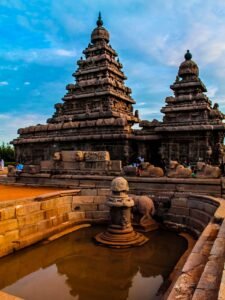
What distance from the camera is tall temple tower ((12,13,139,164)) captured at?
57.7 feet

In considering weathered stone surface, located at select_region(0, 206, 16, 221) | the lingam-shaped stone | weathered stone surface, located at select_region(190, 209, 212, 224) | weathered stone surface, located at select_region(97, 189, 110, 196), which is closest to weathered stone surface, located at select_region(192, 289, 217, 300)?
the lingam-shaped stone

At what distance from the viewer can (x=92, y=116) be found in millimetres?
19734

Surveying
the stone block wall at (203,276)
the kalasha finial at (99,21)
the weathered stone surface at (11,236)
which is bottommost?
the weathered stone surface at (11,236)

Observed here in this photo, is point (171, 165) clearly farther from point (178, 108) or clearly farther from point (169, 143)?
point (178, 108)

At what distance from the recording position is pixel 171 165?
10.5 meters

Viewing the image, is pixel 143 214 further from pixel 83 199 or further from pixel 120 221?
pixel 83 199

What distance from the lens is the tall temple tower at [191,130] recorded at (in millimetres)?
16656

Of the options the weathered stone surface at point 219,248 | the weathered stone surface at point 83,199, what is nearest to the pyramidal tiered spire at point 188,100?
the weathered stone surface at point 83,199

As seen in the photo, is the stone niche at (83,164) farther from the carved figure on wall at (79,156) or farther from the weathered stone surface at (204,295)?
the weathered stone surface at (204,295)

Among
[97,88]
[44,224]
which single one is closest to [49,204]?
[44,224]

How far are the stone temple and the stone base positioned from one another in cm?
950

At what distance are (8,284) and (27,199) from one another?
122 inches

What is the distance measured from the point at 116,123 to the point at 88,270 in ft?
39.5

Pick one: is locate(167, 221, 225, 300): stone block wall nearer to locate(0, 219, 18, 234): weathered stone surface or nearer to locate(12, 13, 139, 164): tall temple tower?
locate(0, 219, 18, 234): weathered stone surface
